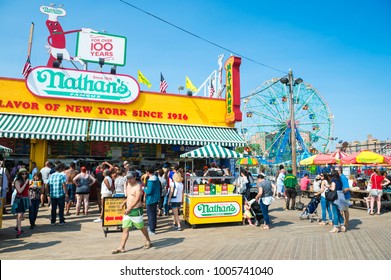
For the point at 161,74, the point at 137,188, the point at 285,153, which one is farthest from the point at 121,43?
the point at 285,153

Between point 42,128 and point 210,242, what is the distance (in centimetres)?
921

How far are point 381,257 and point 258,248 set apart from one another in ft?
7.52

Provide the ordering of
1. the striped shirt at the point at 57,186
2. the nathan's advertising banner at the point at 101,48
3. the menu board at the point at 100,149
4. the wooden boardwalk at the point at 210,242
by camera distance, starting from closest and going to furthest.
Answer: the wooden boardwalk at the point at 210,242 < the striped shirt at the point at 57,186 < the menu board at the point at 100,149 < the nathan's advertising banner at the point at 101,48

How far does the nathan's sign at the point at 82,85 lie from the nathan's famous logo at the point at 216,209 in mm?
7647

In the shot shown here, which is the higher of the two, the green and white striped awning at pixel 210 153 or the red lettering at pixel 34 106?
the red lettering at pixel 34 106

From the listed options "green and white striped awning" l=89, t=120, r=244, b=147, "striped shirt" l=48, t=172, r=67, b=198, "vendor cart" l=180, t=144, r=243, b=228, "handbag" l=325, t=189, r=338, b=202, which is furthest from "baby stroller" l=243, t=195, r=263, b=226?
"striped shirt" l=48, t=172, r=67, b=198

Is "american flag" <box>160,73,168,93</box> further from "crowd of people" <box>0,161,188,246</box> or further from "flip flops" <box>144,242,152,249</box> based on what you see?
"flip flops" <box>144,242,152,249</box>

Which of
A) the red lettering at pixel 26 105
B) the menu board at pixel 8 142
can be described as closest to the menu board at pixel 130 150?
the red lettering at pixel 26 105

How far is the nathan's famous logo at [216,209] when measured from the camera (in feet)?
26.5

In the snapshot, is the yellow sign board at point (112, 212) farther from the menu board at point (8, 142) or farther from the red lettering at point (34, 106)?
the menu board at point (8, 142)

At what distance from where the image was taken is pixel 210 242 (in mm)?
6367

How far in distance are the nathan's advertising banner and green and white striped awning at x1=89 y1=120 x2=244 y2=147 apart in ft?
11.4

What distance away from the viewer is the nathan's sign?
12523 millimetres

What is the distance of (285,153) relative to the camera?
2825 cm
